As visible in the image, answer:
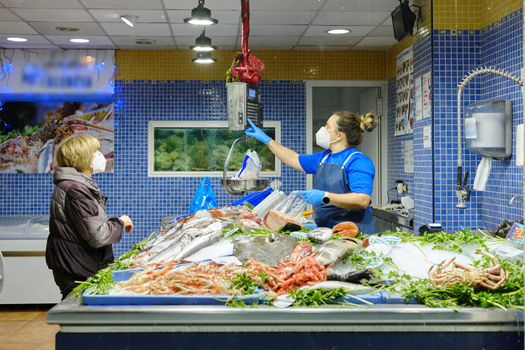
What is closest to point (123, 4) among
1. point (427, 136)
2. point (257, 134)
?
point (257, 134)

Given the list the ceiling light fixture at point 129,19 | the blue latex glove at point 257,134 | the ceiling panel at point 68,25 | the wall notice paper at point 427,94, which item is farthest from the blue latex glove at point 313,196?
the ceiling panel at point 68,25

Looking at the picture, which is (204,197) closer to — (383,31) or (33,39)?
(383,31)

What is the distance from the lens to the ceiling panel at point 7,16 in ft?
17.6

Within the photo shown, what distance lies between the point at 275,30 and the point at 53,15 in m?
1.85

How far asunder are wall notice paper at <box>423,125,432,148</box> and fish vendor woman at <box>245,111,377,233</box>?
0.64 meters

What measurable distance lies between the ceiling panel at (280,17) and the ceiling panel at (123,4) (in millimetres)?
761

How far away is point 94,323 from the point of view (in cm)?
205

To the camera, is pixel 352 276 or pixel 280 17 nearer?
pixel 352 276

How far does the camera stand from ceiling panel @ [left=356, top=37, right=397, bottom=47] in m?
4.96

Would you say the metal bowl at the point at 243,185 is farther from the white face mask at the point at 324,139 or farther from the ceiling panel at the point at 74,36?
the ceiling panel at the point at 74,36

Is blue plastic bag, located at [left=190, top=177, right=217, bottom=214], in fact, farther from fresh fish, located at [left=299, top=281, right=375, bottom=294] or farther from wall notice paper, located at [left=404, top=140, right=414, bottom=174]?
fresh fish, located at [left=299, top=281, right=375, bottom=294]

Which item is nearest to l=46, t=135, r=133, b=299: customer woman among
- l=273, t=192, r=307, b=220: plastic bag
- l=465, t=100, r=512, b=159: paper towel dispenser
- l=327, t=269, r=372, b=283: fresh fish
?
l=273, t=192, r=307, b=220: plastic bag

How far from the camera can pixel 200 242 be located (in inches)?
111

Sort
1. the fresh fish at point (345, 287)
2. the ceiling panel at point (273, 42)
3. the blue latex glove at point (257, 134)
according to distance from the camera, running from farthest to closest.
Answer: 1. the ceiling panel at point (273, 42)
2. the blue latex glove at point (257, 134)
3. the fresh fish at point (345, 287)
